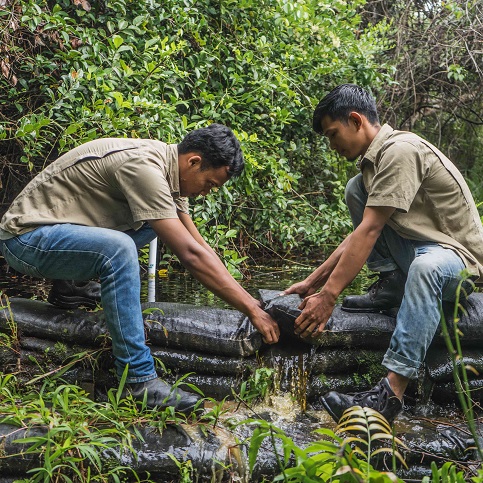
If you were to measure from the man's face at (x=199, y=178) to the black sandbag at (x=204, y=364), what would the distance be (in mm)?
909

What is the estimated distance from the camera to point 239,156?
3521mm

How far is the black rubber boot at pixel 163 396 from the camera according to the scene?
122 inches

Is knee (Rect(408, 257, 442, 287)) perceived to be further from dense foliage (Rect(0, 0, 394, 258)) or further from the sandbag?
dense foliage (Rect(0, 0, 394, 258))

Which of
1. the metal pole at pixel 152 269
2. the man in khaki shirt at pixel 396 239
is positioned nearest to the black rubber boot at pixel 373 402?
the man in khaki shirt at pixel 396 239

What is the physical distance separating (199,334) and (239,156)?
3.30 feet

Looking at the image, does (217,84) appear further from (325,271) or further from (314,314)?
(314,314)

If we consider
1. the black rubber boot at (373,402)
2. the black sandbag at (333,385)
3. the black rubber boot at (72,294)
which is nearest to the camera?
A: the black rubber boot at (373,402)

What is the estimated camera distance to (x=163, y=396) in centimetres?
→ 312

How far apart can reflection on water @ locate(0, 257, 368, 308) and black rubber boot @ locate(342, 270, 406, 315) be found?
1301mm

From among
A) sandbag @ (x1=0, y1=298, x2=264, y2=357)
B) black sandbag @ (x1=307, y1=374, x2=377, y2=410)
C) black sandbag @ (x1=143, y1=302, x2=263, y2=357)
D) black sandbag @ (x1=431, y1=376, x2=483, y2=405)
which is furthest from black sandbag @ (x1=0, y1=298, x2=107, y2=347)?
black sandbag @ (x1=431, y1=376, x2=483, y2=405)

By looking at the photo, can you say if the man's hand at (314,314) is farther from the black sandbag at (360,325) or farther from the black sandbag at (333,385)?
the black sandbag at (333,385)

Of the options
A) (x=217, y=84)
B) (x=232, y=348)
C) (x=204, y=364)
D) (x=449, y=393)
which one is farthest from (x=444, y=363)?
(x=217, y=84)

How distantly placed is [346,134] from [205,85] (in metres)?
2.70

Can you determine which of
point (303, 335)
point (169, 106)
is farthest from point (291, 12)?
point (303, 335)
